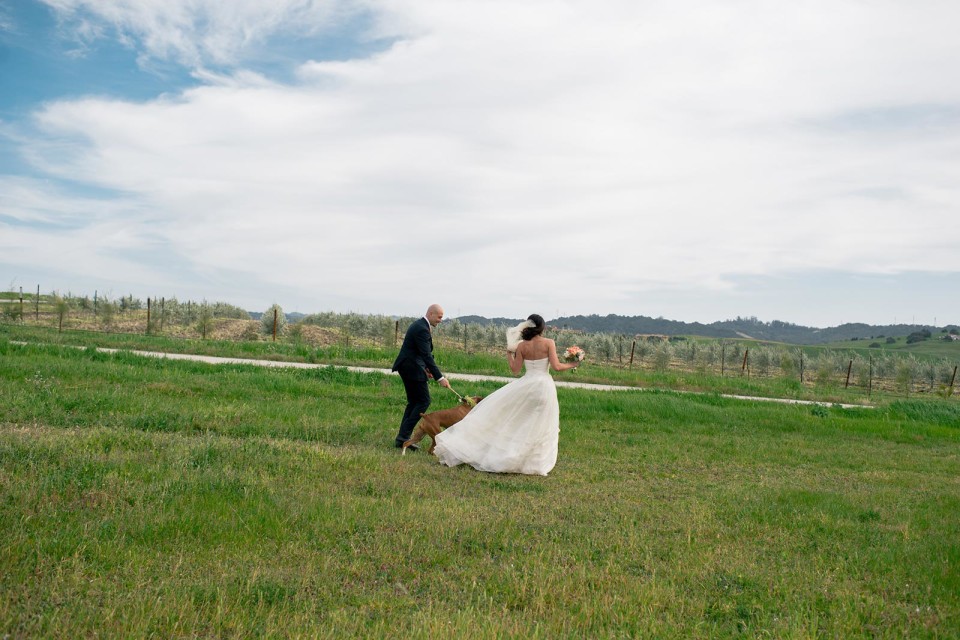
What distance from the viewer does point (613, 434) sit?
15.0 metres

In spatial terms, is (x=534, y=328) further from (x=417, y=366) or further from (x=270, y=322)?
(x=270, y=322)

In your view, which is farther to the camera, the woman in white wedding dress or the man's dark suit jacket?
the man's dark suit jacket

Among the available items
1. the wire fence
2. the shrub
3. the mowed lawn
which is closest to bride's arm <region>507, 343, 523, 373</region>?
the mowed lawn

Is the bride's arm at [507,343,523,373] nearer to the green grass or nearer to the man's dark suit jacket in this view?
the man's dark suit jacket

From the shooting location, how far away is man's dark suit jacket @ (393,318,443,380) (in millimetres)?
11383

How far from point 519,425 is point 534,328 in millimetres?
1588

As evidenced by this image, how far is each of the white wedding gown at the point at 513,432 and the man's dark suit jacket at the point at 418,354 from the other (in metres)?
1.06

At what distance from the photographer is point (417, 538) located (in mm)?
6473

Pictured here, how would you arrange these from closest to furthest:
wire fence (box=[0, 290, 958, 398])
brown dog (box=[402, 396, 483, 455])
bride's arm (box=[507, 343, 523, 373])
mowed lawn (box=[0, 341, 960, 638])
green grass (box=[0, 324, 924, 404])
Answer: mowed lawn (box=[0, 341, 960, 638]) < bride's arm (box=[507, 343, 523, 373]) < brown dog (box=[402, 396, 483, 455]) < green grass (box=[0, 324, 924, 404]) < wire fence (box=[0, 290, 958, 398])

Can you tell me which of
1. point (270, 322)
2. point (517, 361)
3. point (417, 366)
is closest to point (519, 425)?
point (517, 361)

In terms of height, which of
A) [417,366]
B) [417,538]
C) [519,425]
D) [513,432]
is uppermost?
[417,366]

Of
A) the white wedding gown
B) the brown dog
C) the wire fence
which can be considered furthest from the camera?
the wire fence

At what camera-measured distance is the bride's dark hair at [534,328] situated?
11.1m

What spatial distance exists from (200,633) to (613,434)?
11.7 m
